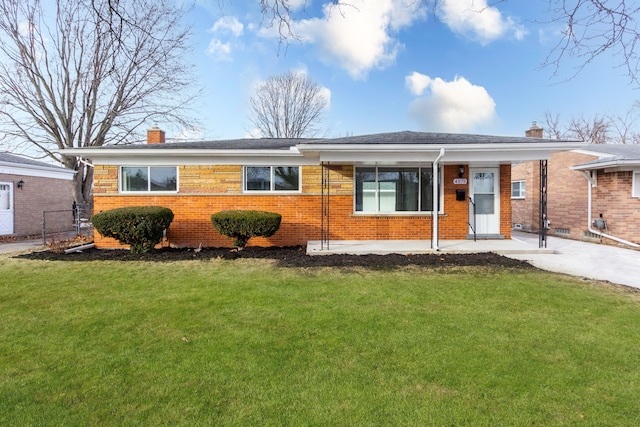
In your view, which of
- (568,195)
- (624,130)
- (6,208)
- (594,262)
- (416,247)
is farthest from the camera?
(624,130)

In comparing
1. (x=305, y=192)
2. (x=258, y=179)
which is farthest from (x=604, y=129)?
(x=258, y=179)

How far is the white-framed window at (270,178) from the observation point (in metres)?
10.0

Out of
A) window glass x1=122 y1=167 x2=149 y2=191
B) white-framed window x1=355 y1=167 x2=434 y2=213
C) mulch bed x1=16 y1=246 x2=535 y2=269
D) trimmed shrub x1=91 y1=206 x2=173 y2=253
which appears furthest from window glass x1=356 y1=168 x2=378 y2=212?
window glass x1=122 y1=167 x2=149 y2=191

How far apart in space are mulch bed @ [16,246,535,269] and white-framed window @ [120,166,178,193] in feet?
5.98

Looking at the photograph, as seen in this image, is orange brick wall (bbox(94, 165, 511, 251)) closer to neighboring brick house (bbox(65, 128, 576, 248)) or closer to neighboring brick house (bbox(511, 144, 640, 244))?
neighboring brick house (bbox(65, 128, 576, 248))

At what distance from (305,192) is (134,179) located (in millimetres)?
5052

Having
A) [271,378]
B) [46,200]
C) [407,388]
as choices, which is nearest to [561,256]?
[407,388]

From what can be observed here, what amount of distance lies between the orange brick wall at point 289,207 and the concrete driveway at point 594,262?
192cm

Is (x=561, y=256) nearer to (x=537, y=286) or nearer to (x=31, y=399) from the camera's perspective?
(x=537, y=286)

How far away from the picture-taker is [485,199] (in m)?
Answer: 10.3

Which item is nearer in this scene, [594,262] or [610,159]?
[594,262]

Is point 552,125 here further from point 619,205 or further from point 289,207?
point 289,207

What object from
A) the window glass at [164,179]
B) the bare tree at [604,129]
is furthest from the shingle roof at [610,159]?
the bare tree at [604,129]

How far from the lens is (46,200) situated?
15.9m
